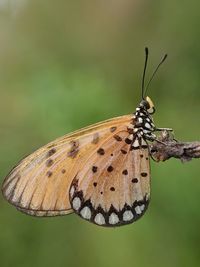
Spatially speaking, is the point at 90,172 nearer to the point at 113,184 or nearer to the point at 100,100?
the point at 113,184

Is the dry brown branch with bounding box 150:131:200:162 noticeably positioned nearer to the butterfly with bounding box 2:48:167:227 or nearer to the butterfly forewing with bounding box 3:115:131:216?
the butterfly with bounding box 2:48:167:227

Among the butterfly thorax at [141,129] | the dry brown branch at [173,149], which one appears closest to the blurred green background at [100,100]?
the butterfly thorax at [141,129]

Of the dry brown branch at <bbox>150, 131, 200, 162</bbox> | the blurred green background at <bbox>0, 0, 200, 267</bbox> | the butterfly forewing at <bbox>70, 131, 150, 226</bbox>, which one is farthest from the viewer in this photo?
A: the blurred green background at <bbox>0, 0, 200, 267</bbox>

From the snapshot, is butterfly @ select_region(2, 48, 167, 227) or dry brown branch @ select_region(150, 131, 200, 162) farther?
butterfly @ select_region(2, 48, 167, 227)

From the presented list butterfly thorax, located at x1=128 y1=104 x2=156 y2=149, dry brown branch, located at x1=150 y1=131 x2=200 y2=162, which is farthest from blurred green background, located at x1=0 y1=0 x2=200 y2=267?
dry brown branch, located at x1=150 y1=131 x2=200 y2=162

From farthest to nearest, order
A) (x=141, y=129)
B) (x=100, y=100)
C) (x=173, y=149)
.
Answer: (x=100, y=100) < (x=141, y=129) < (x=173, y=149)

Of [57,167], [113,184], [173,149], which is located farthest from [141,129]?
[173,149]
